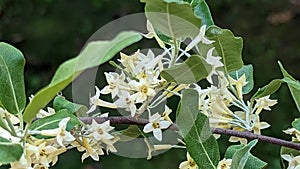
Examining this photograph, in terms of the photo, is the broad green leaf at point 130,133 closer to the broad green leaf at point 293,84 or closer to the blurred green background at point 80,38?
the broad green leaf at point 293,84

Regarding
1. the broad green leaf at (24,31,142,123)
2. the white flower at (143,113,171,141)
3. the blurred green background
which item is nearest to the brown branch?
the white flower at (143,113,171,141)

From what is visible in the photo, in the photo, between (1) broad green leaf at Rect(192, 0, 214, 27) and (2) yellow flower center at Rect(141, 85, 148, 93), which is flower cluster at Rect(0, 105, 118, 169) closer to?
(2) yellow flower center at Rect(141, 85, 148, 93)

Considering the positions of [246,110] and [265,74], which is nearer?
[246,110]

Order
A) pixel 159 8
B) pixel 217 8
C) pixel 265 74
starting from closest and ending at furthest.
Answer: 1. pixel 159 8
2. pixel 265 74
3. pixel 217 8

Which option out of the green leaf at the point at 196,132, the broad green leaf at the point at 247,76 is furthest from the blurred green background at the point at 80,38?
the green leaf at the point at 196,132

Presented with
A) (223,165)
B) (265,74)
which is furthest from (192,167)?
(265,74)

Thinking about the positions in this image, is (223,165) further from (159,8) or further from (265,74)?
(265,74)

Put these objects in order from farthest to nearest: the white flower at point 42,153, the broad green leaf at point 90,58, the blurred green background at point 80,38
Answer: the blurred green background at point 80,38 → the white flower at point 42,153 → the broad green leaf at point 90,58
